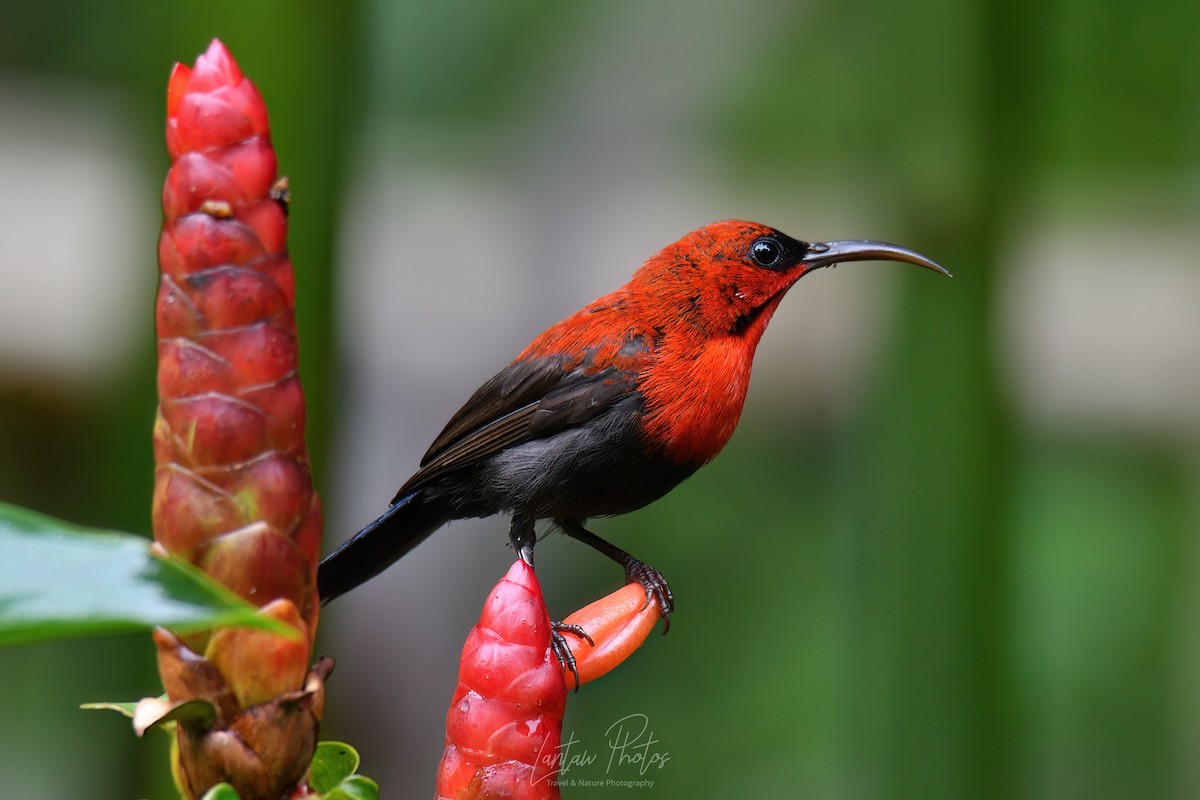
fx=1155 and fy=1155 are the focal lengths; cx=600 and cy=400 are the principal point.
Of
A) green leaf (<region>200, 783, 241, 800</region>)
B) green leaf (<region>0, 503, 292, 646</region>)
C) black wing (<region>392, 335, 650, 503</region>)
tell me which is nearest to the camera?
green leaf (<region>0, 503, 292, 646</region>)

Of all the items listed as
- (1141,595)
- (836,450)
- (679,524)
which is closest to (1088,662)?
(1141,595)

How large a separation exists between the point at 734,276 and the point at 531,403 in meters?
0.27

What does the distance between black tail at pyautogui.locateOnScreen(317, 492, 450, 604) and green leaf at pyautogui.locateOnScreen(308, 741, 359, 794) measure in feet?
1.24

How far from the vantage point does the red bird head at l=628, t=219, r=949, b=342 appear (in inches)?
46.6

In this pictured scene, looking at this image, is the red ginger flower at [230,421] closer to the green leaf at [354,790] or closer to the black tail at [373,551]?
the green leaf at [354,790]

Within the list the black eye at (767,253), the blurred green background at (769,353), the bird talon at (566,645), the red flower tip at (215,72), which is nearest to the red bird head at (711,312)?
the black eye at (767,253)

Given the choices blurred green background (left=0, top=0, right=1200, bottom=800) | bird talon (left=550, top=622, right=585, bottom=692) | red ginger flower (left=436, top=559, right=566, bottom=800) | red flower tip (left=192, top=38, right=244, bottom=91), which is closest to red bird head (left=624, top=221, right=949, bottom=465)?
bird talon (left=550, top=622, right=585, bottom=692)

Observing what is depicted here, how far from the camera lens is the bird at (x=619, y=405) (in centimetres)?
114

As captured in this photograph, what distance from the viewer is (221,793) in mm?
603

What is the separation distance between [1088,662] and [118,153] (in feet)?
10.7

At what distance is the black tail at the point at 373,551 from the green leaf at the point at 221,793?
521mm

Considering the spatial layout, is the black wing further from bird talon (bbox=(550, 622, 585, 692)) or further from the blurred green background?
the blurred green background

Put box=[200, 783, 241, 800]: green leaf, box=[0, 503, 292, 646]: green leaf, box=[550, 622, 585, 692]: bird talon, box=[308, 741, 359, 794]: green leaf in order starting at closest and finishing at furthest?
box=[0, 503, 292, 646]: green leaf
box=[200, 783, 241, 800]: green leaf
box=[308, 741, 359, 794]: green leaf
box=[550, 622, 585, 692]: bird talon

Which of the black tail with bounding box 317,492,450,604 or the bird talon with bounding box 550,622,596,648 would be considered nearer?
the bird talon with bounding box 550,622,596,648
